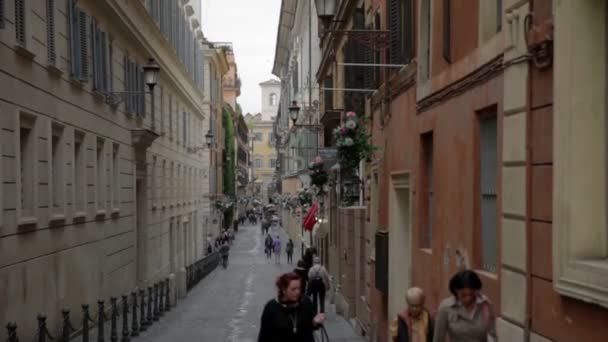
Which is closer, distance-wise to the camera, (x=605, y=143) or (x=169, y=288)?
(x=605, y=143)

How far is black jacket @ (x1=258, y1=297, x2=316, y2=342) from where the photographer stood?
7.00 metres

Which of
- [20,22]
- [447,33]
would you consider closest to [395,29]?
[447,33]

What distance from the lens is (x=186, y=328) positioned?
21.0 meters

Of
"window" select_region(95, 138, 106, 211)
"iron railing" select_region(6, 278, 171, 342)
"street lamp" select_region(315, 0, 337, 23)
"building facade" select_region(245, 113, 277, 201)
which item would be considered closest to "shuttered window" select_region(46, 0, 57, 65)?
"iron railing" select_region(6, 278, 171, 342)

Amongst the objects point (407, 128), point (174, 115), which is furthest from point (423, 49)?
point (174, 115)

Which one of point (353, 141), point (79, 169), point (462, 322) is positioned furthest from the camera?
point (79, 169)

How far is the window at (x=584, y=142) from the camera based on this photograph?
6.17 meters

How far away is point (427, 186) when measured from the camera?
12.0m

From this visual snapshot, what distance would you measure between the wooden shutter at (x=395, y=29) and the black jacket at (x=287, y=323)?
25.7 ft

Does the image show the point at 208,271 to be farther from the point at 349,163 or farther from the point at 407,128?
the point at 407,128

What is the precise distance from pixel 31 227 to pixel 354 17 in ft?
31.0

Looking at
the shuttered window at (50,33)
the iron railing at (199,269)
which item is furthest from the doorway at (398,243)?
the iron railing at (199,269)

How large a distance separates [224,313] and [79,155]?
22.3ft

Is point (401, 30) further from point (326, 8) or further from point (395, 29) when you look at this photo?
point (326, 8)
